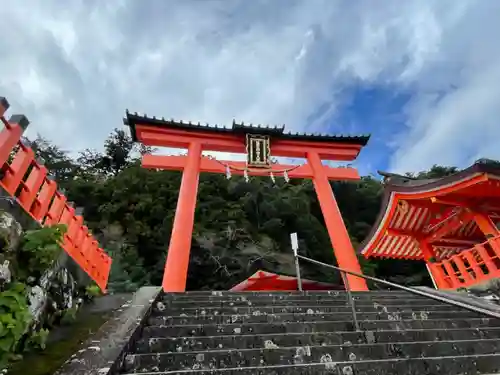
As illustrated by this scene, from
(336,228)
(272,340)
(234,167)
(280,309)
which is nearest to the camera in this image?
(272,340)

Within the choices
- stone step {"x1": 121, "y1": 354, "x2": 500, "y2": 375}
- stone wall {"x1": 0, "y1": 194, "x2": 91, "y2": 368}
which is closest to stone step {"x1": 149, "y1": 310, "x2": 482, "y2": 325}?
stone wall {"x1": 0, "y1": 194, "x2": 91, "y2": 368}

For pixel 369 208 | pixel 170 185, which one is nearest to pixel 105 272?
pixel 170 185

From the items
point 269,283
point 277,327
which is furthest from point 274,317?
point 269,283

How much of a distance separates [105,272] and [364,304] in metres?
3.79

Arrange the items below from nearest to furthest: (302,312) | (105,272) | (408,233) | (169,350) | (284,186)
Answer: (169,350)
(302,312)
(105,272)
(408,233)
(284,186)

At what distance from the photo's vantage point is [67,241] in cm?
388

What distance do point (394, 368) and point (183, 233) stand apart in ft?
21.1

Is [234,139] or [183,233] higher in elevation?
[234,139]

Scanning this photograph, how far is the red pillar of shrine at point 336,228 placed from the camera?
8.20 meters

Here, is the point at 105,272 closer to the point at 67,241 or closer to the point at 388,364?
the point at 67,241

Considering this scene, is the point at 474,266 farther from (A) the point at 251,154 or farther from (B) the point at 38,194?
(B) the point at 38,194

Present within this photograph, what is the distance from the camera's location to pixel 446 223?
8.70 m

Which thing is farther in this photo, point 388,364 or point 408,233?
point 408,233

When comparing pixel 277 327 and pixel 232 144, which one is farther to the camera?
pixel 232 144
